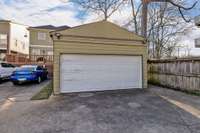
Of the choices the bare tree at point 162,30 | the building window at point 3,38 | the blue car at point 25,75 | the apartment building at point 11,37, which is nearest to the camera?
the blue car at point 25,75

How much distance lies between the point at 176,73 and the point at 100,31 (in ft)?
17.5

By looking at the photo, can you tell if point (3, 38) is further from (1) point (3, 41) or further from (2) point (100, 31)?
(2) point (100, 31)

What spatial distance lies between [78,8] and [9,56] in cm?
882

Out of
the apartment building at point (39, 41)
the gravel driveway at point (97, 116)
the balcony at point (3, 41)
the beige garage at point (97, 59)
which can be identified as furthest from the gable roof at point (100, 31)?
the apartment building at point (39, 41)

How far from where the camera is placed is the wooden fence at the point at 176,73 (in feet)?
35.4

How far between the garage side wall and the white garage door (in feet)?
0.77

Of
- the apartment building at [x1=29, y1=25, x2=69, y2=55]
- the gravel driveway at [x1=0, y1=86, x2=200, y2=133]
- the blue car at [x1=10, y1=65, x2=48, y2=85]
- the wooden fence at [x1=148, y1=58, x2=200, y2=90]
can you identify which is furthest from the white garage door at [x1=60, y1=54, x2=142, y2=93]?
the apartment building at [x1=29, y1=25, x2=69, y2=55]

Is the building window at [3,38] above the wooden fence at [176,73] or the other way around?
above

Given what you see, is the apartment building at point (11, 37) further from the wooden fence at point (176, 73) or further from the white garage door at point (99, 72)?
the wooden fence at point (176, 73)

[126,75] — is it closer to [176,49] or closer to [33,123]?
[33,123]

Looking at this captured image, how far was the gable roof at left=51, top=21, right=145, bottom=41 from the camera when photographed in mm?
11164

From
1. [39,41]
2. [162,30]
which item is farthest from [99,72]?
[39,41]

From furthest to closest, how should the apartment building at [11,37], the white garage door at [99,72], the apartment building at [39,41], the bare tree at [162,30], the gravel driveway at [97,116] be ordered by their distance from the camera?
the apartment building at [39,41]
the apartment building at [11,37]
the bare tree at [162,30]
the white garage door at [99,72]
the gravel driveway at [97,116]

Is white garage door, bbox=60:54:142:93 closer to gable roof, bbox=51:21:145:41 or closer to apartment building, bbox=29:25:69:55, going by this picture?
gable roof, bbox=51:21:145:41
